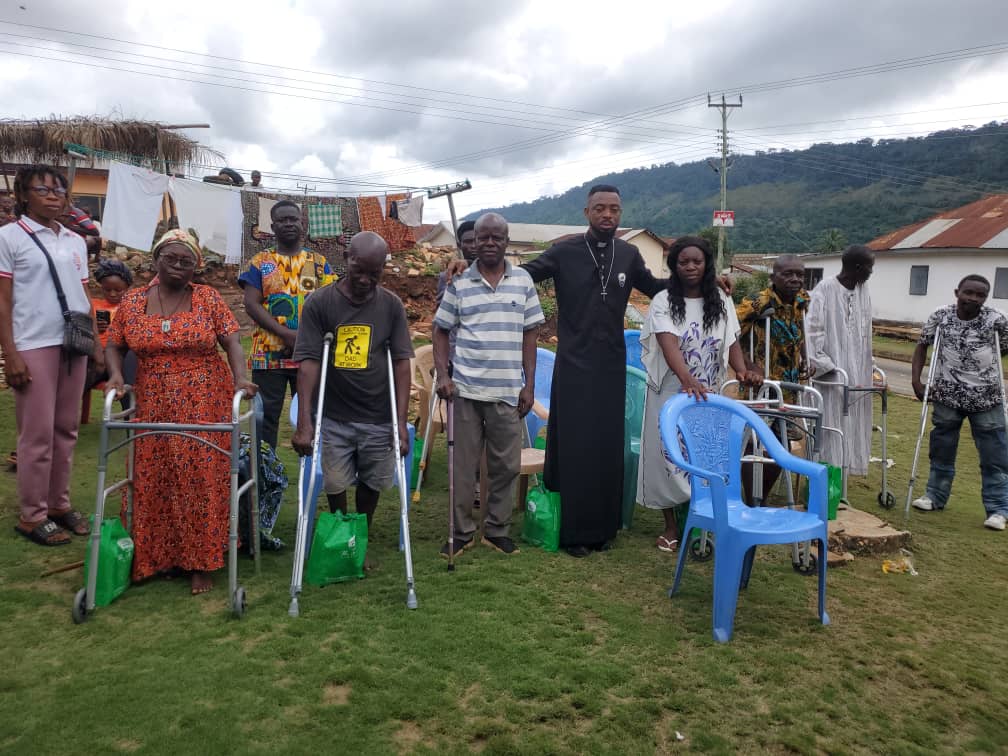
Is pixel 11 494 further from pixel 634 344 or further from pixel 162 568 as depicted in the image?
pixel 634 344

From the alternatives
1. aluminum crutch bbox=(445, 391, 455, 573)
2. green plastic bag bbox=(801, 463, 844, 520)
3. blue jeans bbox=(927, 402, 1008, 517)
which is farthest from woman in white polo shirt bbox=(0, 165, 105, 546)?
blue jeans bbox=(927, 402, 1008, 517)

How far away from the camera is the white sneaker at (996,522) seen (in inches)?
215

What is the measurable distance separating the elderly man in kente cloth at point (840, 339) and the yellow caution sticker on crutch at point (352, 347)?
357 centimetres

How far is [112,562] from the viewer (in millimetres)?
3605

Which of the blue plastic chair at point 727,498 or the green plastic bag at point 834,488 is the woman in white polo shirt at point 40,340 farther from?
the green plastic bag at point 834,488

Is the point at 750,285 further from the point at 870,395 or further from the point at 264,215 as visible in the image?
the point at 870,395

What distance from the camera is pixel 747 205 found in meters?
101

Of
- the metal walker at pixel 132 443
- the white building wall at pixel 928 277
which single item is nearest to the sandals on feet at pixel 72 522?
the metal walker at pixel 132 443

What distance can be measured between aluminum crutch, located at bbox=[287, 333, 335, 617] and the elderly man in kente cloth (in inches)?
150

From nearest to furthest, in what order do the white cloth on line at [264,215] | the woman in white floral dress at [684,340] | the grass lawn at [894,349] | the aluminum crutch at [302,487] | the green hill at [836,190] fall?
the aluminum crutch at [302,487], the woman in white floral dress at [684,340], the white cloth on line at [264,215], the grass lawn at [894,349], the green hill at [836,190]

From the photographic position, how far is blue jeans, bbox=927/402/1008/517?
5598mm

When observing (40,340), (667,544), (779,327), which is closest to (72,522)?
(40,340)

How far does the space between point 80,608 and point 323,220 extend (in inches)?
380

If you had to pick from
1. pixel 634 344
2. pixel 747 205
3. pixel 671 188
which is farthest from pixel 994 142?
pixel 634 344
